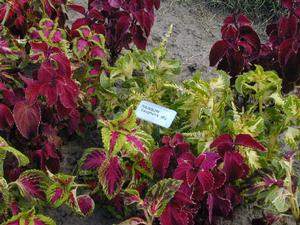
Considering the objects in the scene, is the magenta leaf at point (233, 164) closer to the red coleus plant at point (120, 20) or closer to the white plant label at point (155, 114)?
the white plant label at point (155, 114)

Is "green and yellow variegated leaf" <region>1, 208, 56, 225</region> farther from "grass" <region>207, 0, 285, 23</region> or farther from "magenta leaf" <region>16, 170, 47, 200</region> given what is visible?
"grass" <region>207, 0, 285, 23</region>

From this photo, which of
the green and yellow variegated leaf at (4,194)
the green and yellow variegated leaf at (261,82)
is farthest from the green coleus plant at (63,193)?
the green and yellow variegated leaf at (261,82)

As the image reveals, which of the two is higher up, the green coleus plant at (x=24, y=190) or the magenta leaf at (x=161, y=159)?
the magenta leaf at (x=161, y=159)

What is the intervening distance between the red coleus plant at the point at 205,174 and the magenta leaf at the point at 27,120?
1.15ft

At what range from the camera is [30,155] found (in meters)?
1.89

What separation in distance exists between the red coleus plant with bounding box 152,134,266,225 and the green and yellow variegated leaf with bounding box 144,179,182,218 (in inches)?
1.3

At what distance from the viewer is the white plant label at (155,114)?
5.94 ft

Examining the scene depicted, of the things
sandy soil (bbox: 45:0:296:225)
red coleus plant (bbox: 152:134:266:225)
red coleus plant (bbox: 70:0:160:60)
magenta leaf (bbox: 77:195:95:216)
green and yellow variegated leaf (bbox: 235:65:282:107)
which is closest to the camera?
red coleus plant (bbox: 152:134:266:225)

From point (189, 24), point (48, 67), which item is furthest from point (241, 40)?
point (189, 24)

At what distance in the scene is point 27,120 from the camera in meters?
1.70

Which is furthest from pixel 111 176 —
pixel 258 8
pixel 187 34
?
pixel 258 8

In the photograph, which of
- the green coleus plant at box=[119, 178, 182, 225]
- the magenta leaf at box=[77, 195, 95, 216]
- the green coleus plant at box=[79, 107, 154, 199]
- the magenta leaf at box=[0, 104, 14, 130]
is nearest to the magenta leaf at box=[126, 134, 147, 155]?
the green coleus plant at box=[79, 107, 154, 199]

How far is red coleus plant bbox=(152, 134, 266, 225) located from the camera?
1.67 metres

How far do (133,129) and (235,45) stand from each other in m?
0.54
